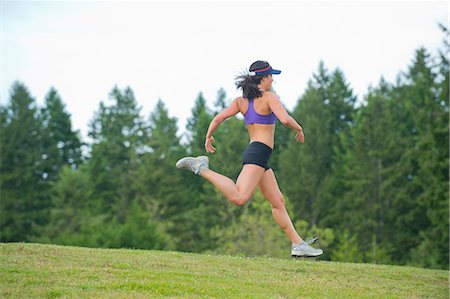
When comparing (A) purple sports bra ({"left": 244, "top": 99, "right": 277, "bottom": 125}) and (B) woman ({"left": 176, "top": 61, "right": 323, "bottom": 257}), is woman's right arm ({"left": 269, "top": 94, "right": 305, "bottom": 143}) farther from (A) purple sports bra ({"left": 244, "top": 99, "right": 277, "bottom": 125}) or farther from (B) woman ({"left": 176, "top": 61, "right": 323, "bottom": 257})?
(A) purple sports bra ({"left": 244, "top": 99, "right": 277, "bottom": 125})

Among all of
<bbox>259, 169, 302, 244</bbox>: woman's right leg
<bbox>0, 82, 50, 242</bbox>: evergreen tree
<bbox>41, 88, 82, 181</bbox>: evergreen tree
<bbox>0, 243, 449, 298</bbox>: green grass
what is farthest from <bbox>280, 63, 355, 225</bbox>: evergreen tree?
<bbox>259, 169, 302, 244</bbox>: woman's right leg

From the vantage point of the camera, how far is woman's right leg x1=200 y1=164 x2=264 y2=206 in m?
9.91

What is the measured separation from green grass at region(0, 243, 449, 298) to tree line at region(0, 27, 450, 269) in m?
28.4

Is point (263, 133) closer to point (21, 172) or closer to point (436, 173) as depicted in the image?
point (436, 173)

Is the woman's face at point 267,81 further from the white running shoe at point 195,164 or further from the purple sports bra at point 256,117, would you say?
the white running shoe at point 195,164

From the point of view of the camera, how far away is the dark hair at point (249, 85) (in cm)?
1024

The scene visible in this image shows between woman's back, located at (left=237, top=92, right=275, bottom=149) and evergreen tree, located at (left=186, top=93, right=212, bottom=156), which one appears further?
evergreen tree, located at (left=186, top=93, right=212, bottom=156)

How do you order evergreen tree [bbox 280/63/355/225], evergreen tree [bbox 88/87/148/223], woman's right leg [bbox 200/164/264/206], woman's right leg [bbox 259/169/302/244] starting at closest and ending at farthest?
1. woman's right leg [bbox 200/164/264/206]
2. woman's right leg [bbox 259/169/302/244]
3. evergreen tree [bbox 280/63/355/225]
4. evergreen tree [bbox 88/87/148/223]

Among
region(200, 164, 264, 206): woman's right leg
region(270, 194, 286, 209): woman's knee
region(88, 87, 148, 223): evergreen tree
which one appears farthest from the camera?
region(88, 87, 148, 223): evergreen tree

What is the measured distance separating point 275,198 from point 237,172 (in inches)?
1881

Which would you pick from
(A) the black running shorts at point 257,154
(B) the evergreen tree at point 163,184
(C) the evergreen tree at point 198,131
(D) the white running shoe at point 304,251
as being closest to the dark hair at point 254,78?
(A) the black running shorts at point 257,154

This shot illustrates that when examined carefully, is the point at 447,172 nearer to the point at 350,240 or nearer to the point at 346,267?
the point at 350,240

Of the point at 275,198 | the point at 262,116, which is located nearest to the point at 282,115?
the point at 262,116

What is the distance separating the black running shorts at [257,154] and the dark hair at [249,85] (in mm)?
686
